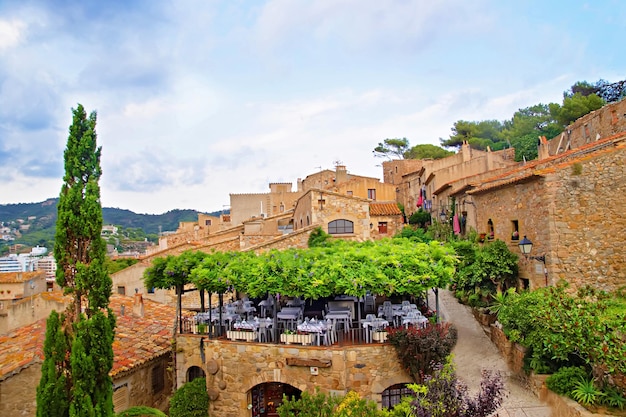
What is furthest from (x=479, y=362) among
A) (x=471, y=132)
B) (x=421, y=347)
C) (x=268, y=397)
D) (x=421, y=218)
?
(x=471, y=132)

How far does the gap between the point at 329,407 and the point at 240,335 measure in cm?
353

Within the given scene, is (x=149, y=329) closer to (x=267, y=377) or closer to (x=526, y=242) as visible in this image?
(x=267, y=377)

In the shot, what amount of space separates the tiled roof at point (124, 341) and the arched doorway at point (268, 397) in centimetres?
464

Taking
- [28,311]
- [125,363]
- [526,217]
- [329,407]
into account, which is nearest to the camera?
[329,407]

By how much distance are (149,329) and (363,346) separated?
1107 cm

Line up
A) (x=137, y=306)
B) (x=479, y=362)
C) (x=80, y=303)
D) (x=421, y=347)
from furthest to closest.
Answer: (x=137, y=306), (x=479, y=362), (x=421, y=347), (x=80, y=303)

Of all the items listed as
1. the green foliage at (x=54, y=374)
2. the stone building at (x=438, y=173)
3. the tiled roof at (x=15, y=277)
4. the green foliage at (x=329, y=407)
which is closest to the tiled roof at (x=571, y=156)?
the stone building at (x=438, y=173)

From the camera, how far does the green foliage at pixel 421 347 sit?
11.1 m

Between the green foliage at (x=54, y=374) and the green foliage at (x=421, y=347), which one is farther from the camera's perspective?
the green foliage at (x=421, y=347)

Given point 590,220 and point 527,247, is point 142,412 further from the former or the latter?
point 590,220

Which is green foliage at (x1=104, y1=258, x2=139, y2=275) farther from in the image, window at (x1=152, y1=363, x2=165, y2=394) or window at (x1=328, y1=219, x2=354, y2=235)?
window at (x1=328, y1=219, x2=354, y2=235)

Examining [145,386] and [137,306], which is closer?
[145,386]

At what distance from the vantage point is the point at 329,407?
10750mm

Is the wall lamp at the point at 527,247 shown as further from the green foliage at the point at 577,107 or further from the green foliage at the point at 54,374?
the green foliage at the point at 577,107
